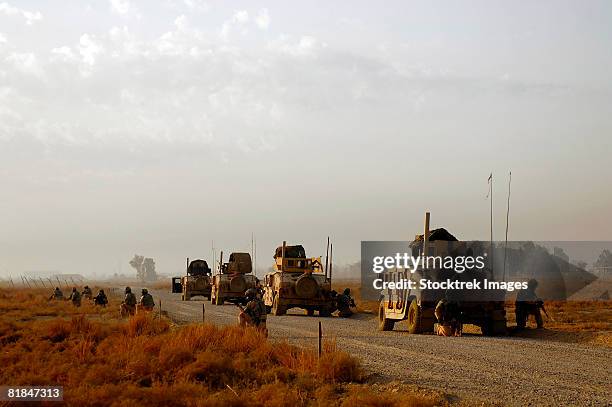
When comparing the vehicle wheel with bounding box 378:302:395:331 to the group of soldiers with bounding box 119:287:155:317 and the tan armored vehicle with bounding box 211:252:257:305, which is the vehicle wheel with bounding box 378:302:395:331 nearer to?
the group of soldiers with bounding box 119:287:155:317

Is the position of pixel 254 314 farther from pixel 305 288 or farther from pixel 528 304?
pixel 305 288

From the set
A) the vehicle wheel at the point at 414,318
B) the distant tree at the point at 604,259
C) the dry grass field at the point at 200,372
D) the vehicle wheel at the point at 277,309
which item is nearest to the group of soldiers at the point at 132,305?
the vehicle wheel at the point at 277,309

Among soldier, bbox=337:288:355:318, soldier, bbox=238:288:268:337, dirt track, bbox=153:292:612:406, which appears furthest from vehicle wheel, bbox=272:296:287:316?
soldier, bbox=238:288:268:337

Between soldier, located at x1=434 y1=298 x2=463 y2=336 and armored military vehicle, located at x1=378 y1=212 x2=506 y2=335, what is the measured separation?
9.0 inches

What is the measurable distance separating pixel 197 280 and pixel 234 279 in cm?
919

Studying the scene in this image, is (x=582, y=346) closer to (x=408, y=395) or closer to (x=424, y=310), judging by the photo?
(x=424, y=310)

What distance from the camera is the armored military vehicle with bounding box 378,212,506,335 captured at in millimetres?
20594

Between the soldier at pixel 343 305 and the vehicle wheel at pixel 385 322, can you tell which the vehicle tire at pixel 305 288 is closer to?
the soldier at pixel 343 305

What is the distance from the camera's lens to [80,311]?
116ft

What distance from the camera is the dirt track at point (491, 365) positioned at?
1101cm

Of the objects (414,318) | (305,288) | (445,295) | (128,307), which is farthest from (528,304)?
(128,307)

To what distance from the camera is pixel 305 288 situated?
103 ft

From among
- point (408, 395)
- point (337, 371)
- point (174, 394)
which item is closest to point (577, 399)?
point (408, 395)

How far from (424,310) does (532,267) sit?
70785 mm
